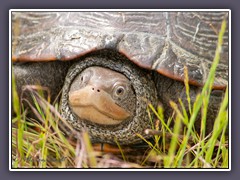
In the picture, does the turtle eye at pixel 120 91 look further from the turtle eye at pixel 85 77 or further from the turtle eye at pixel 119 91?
the turtle eye at pixel 85 77

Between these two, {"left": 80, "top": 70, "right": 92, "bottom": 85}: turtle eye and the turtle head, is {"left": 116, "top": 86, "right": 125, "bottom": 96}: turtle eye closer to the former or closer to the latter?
the turtle head

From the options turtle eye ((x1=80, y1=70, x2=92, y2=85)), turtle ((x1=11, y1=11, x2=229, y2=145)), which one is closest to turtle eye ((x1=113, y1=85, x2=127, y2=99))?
turtle ((x1=11, y1=11, x2=229, y2=145))

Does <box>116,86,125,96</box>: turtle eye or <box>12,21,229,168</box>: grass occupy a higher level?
<box>116,86,125,96</box>: turtle eye

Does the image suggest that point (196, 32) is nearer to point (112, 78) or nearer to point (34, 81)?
point (112, 78)

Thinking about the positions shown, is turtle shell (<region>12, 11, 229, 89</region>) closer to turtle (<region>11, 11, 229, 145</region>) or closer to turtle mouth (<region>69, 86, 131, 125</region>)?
turtle (<region>11, 11, 229, 145</region>)

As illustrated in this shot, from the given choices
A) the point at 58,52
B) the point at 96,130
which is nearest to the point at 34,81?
the point at 58,52

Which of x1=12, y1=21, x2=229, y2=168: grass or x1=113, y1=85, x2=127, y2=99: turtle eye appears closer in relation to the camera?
x1=12, y1=21, x2=229, y2=168: grass

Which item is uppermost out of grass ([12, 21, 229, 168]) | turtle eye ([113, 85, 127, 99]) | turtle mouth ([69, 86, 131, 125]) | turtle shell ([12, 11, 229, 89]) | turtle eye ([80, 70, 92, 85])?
turtle shell ([12, 11, 229, 89])
